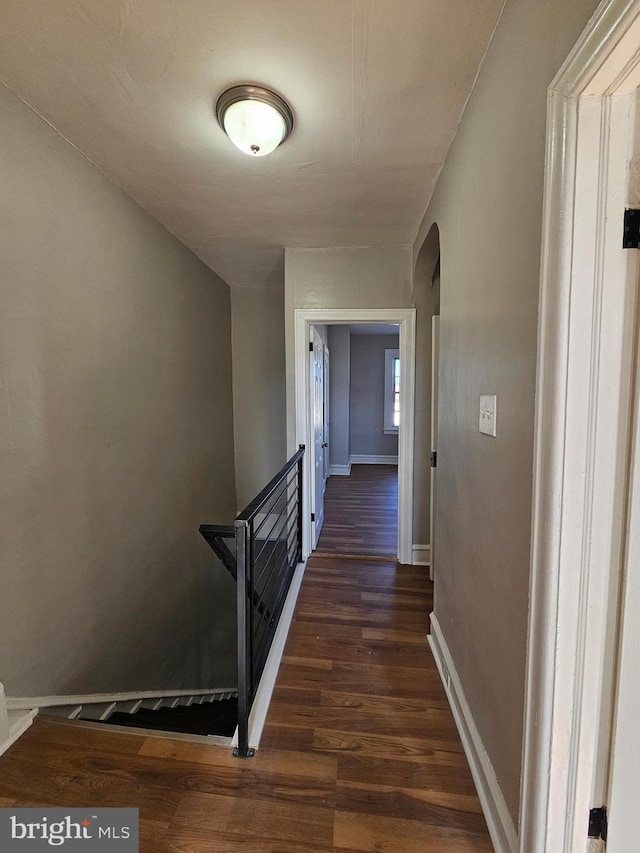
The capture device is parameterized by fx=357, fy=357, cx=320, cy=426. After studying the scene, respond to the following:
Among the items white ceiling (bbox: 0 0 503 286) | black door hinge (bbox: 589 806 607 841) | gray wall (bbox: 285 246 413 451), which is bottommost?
black door hinge (bbox: 589 806 607 841)

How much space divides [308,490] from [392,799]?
6.18 ft

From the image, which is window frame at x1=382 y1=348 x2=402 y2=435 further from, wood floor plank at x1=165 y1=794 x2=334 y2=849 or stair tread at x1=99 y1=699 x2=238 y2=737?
wood floor plank at x1=165 y1=794 x2=334 y2=849

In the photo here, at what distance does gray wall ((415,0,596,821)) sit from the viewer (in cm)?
87

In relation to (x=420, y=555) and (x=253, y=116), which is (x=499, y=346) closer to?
(x=253, y=116)

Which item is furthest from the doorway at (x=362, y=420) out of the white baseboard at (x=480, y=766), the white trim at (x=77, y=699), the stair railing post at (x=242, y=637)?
the stair railing post at (x=242, y=637)

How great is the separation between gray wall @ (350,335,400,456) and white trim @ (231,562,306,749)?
14.5 feet

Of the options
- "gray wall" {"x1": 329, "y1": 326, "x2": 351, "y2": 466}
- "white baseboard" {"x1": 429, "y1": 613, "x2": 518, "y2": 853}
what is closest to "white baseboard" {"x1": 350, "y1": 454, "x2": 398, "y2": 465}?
"gray wall" {"x1": 329, "y1": 326, "x2": 351, "y2": 466}

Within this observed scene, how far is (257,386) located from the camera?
3867 millimetres

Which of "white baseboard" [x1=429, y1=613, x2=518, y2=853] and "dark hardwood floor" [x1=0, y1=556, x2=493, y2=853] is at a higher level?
"white baseboard" [x1=429, y1=613, x2=518, y2=853]

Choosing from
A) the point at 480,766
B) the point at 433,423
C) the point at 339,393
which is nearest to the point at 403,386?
the point at 433,423

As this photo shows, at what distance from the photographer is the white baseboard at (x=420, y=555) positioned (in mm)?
2816

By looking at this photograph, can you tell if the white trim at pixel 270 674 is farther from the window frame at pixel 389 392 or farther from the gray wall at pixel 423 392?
the window frame at pixel 389 392

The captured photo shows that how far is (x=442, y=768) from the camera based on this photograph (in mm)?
1271

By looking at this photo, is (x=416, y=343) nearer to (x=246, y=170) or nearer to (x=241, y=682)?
(x=246, y=170)
